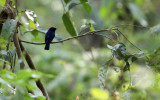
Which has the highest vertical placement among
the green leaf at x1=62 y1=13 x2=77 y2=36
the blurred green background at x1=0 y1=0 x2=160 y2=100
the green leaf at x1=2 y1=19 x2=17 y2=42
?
the green leaf at x1=2 y1=19 x2=17 y2=42

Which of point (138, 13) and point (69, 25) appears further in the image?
point (138, 13)

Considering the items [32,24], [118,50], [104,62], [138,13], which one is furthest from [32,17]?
[138,13]

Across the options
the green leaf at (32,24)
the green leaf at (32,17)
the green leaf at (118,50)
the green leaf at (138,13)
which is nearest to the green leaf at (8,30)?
the green leaf at (32,17)

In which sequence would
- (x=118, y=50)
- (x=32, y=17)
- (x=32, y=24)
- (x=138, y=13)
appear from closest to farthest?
(x=118, y=50), (x=32, y=17), (x=32, y=24), (x=138, y=13)

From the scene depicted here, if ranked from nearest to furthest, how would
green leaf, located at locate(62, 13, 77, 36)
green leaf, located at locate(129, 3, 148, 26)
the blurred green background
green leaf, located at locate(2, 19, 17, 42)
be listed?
green leaf, located at locate(2, 19, 17, 42) → the blurred green background → green leaf, located at locate(62, 13, 77, 36) → green leaf, located at locate(129, 3, 148, 26)

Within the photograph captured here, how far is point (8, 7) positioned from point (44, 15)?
686 centimetres

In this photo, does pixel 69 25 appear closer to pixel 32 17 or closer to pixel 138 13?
pixel 32 17

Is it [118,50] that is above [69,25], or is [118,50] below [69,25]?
below

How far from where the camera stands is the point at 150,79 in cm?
174

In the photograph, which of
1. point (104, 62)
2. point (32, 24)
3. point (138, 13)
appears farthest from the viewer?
point (138, 13)

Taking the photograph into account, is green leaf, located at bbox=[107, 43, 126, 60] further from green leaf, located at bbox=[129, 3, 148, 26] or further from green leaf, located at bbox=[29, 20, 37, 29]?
green leaf, located at bbox=[129, 3, 148, 26]

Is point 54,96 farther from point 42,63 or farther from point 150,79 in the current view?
point 150,79

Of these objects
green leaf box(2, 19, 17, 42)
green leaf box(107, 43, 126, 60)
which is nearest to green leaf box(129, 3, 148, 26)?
green leaf box(107, 43, 126, 60)

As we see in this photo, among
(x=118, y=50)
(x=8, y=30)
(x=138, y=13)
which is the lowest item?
(x=138, y=13)
